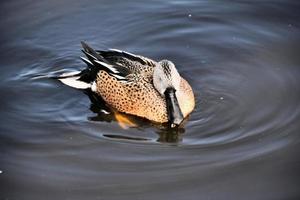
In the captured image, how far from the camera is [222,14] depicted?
8273mm

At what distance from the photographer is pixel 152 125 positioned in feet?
21.5

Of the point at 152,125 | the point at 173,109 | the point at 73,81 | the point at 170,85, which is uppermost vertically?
the point at 170,85

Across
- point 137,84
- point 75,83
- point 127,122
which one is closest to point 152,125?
point 127,122

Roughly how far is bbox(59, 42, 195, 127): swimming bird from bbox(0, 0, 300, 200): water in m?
0.15

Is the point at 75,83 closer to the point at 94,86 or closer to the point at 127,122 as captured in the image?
the point at 94,86

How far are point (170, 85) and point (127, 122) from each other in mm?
584

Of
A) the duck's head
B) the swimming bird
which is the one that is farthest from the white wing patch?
the duck's head

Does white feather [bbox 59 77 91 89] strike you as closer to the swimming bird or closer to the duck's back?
the swimming bird

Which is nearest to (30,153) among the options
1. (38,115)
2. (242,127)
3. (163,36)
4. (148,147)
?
(38,115)

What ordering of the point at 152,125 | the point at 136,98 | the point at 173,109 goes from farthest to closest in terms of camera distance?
the point at 136,98
the point at 152,125
the point at 173,109

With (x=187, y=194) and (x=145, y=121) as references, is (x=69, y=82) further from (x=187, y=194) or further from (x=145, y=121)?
(x=187, y=194)

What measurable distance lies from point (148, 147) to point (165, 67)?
0.94 metres

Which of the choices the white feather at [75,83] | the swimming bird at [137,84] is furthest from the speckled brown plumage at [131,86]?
the white feather at [75,83]

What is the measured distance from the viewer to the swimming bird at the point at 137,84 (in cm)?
652
